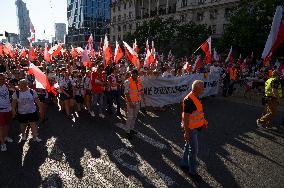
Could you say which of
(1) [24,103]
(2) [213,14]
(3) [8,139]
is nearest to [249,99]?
(1) [24,103]

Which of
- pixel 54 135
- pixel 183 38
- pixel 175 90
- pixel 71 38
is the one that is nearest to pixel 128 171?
pixel 54 135

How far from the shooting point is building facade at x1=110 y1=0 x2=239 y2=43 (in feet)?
169

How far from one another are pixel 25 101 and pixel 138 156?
318 cm

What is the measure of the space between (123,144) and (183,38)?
131ft

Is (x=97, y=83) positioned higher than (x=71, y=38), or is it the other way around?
(x=71, y=38)

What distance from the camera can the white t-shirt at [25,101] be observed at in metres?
6.97

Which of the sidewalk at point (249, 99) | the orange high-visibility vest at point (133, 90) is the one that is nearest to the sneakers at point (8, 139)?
the orange high-visibility vest at point (133, 90)

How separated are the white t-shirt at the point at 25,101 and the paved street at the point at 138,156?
969 millimetres

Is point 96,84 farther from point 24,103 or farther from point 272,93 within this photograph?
point 272,93

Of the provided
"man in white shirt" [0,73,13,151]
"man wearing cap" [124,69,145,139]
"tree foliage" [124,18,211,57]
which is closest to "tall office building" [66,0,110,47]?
"tree foliage" [124,18,211,57]

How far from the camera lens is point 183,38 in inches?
1786

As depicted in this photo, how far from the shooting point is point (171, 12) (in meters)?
63.8

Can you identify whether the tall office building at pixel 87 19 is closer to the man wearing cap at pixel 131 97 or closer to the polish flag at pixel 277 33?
the polish flag at pixel 277 33

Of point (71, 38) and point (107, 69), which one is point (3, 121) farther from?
point (71, 38)
